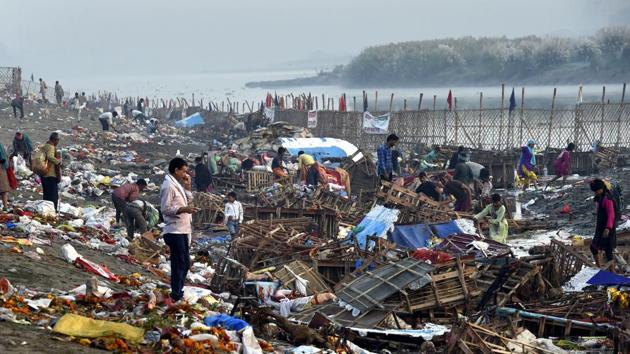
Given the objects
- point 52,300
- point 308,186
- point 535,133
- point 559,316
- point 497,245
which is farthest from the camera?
point 535,133

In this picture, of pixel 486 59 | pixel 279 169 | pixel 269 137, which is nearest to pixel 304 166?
pixel 279 169

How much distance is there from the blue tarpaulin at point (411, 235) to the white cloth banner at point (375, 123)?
15.9m

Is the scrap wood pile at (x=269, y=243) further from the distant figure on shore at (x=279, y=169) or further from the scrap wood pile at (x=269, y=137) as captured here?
the scrap wood pile at (x=269, y=137)

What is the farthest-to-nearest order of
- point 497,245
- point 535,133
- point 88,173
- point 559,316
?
point 535,133, point 88,173, point 497,245, point 559,316

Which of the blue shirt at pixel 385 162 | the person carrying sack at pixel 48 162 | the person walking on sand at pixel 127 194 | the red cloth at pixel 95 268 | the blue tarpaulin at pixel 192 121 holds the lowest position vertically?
the blue tarpaulin at pixel 192 121

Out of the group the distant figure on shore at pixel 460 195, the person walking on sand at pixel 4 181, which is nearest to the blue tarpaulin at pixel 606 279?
the distant figure on shore at pixel 460 195

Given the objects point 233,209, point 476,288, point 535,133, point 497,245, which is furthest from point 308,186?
point 535,133

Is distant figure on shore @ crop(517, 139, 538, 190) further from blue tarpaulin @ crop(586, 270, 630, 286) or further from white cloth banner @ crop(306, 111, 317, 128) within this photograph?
blue tarpaulin @ crop(586, 270, 630, 286)

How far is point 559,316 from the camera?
958 centimetres

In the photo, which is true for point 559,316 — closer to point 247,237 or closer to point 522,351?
point 522,351

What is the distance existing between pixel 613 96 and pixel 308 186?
145 ft

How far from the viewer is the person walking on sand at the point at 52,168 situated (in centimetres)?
1373

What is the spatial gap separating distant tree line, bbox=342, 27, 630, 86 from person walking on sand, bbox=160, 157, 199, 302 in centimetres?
7267

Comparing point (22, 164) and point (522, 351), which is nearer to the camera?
point (522, 351)
